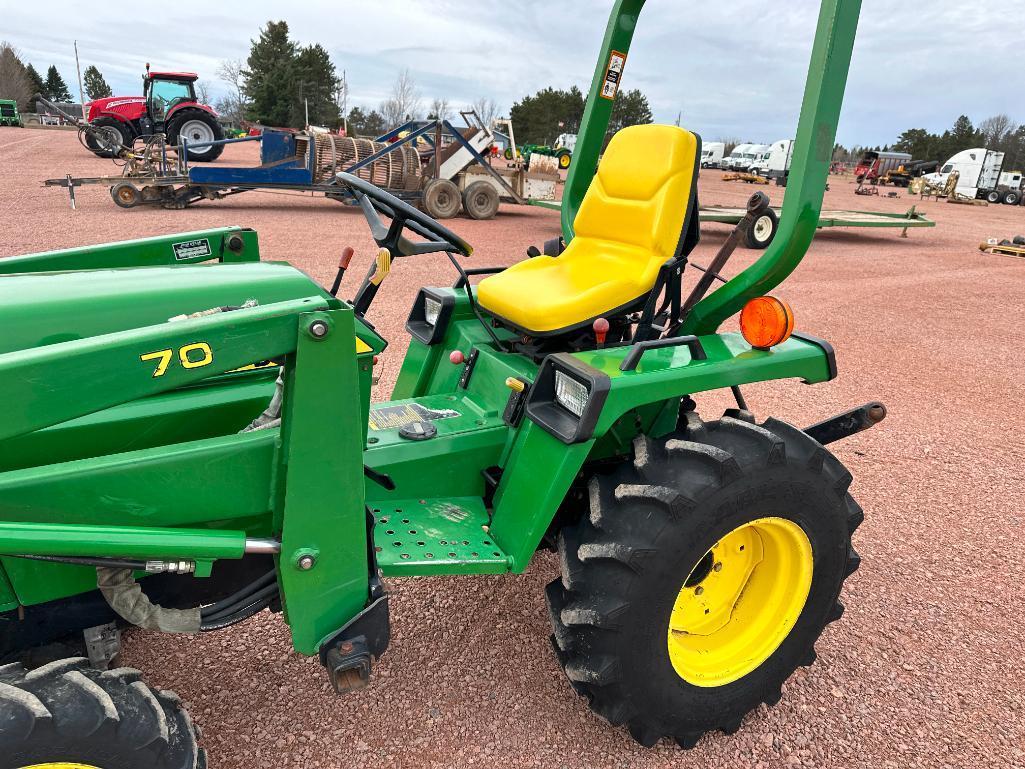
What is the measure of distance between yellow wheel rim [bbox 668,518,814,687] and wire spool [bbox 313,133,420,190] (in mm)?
11940

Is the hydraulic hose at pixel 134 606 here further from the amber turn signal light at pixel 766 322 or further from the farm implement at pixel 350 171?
the farm implement at pixel 350 171

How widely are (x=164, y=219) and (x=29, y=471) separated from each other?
11.5 m

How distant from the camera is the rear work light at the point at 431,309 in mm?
3061

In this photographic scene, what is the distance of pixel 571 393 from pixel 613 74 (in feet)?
5.54

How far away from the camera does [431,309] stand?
10.4 ft

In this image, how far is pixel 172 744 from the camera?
61.8 inches

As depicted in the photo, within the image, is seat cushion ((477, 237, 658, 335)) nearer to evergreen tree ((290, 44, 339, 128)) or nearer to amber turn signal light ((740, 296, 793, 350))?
amber turn signal light ((740, 296, 793, 350))

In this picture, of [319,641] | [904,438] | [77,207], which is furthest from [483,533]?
[77,207]

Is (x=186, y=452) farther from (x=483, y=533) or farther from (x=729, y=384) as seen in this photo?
(x=729, y=384)

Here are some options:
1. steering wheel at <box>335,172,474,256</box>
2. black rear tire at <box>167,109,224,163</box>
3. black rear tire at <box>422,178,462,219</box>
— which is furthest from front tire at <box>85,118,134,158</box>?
steering wheel at <box>335,172,474,256</box>

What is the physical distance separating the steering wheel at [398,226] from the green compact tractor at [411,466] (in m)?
0.01

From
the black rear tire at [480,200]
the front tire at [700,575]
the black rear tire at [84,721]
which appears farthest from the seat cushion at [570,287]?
the black rear tire at [480,200]

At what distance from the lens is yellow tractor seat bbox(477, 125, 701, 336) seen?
2.49 metres

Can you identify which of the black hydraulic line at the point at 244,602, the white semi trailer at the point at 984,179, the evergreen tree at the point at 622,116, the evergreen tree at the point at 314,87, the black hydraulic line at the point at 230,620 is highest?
the evergreen tree at the point at 314,87
